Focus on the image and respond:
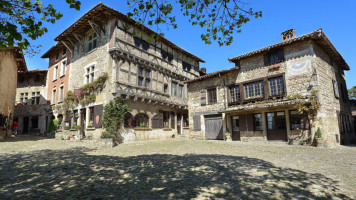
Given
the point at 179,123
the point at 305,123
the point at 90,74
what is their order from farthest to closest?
the point at 179,123 → the point at 90,74 → the point at 305,123

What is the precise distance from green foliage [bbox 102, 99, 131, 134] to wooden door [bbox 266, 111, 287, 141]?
9.92m

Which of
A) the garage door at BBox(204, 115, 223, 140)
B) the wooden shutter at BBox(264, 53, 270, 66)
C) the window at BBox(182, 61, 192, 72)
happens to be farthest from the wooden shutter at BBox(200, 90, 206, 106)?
the wooden shutter at BBox(264, 53, 270, 66)

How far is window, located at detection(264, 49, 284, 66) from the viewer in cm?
1246

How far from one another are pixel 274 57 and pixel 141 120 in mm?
10782

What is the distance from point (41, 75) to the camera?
72.0ft

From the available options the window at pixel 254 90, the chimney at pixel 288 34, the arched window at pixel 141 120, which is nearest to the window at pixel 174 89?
the arched window at pixel 141 120

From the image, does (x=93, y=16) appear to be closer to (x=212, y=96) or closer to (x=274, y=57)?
(x=212, y=96)

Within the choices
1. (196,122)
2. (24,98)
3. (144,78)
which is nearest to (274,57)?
(196,122)

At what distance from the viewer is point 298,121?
449 inches

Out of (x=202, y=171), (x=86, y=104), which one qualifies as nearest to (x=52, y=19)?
(x=202, y=171)

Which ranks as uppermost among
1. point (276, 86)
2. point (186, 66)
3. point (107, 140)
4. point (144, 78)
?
point (186, 66)

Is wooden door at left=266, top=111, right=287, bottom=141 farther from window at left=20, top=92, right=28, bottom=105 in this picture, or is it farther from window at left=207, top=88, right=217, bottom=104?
window at left=20, top=92, right=28, bottom=105

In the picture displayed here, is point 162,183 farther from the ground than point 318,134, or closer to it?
closer to it

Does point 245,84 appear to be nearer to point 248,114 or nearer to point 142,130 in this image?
point 248,114
